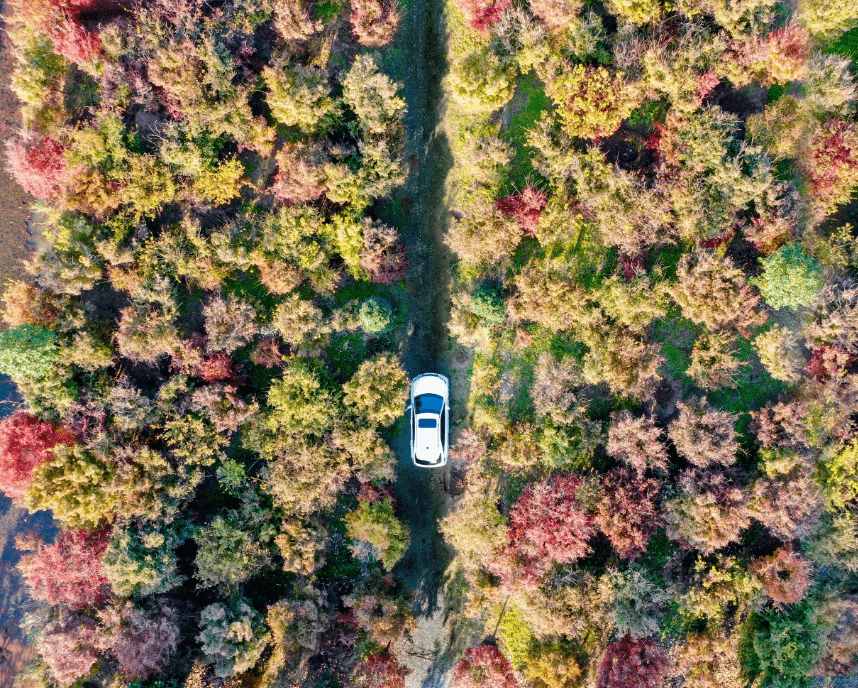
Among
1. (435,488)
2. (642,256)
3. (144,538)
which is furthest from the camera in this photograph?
(435,488)

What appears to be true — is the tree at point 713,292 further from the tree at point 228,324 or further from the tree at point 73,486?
the tree at point 73,486

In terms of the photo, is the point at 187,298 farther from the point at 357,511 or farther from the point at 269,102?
the point at 357,511

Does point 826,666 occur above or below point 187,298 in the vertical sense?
below

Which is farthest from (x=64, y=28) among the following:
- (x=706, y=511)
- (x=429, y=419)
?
(x=706, y=511)

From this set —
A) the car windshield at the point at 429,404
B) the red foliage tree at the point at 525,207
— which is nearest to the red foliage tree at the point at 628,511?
the car windshield at the point at 429,404

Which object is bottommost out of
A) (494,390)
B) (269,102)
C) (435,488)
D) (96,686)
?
(96,686)

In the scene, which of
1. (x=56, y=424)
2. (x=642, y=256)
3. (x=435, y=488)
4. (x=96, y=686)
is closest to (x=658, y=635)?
(x=435, y=488)
